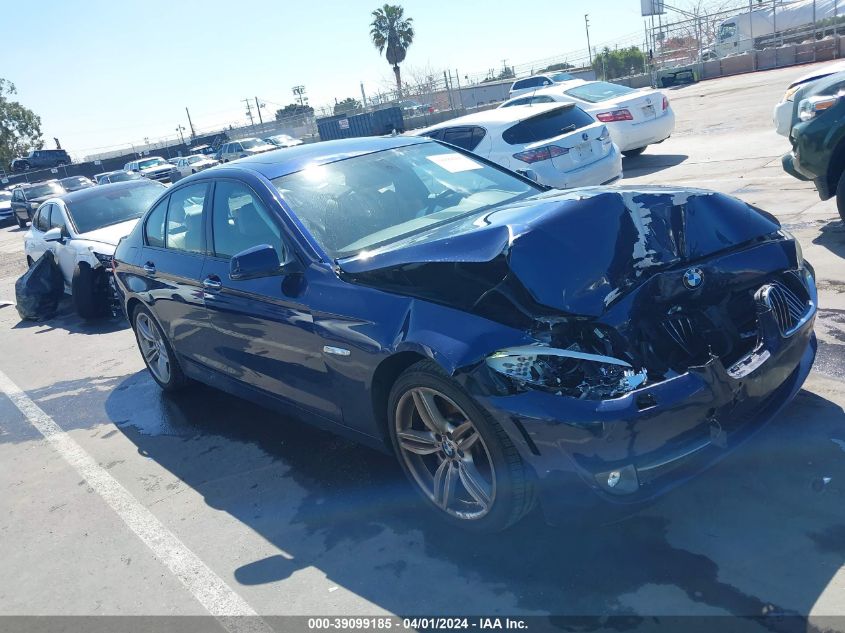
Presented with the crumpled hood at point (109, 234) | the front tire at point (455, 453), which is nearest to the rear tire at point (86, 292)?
the crumpled hood at point (109, 234)

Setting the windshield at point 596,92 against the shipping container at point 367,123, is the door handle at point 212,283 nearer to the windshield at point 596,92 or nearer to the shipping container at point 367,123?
the windshield at point 596,92

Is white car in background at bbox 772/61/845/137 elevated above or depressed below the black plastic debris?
above

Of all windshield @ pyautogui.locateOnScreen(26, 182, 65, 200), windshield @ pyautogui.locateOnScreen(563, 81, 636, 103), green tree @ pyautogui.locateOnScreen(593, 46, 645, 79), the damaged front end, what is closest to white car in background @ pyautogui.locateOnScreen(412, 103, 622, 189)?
windshield @ pyautogui.locateOnScreen(563, 81, 636, 103)

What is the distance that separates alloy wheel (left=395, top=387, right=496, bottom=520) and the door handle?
1713 millimetres

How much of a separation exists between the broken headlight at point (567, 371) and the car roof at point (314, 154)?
7.05 ft

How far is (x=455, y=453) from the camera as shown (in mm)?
3412

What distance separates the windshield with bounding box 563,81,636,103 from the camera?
14.1 metres

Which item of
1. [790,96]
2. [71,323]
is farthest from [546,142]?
[71,323]

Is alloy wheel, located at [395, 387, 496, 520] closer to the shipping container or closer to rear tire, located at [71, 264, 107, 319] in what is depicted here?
rear tire, located at [71, 264, 107, 319]

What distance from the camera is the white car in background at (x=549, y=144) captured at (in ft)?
31.0

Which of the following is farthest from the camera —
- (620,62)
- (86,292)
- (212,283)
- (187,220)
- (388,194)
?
(620,62)

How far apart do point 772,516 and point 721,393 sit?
0.68 metres

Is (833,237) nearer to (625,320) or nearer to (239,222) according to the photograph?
(625,320)

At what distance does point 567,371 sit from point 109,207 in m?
9.08
